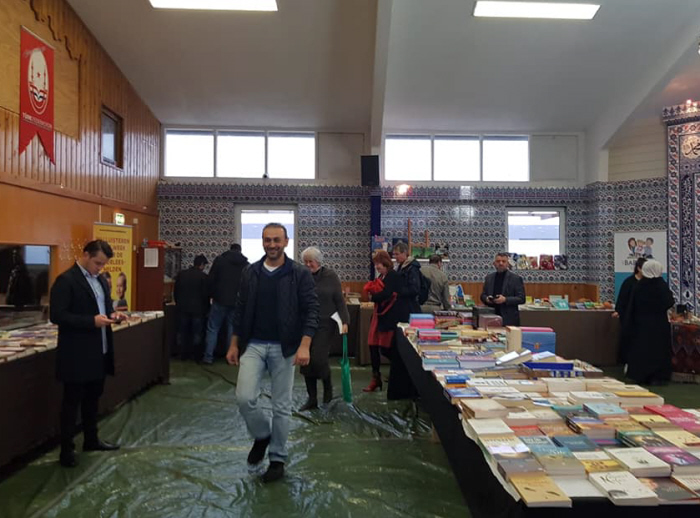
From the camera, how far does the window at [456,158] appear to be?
9281 mm

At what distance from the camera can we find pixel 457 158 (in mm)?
9344

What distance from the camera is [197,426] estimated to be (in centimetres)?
427

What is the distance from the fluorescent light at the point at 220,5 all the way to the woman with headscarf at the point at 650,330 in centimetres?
582

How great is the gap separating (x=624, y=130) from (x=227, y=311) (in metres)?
7.33

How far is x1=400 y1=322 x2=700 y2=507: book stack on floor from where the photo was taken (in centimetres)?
143

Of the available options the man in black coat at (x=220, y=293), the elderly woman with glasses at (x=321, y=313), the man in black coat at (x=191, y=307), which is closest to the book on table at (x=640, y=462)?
Answer: the elderly woman with glasses at (x=321, y=313)

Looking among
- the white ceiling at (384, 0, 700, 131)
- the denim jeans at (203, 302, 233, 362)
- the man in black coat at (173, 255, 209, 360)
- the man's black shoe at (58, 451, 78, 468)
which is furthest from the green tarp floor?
the white ceiling at (384, 0, 700, 131)

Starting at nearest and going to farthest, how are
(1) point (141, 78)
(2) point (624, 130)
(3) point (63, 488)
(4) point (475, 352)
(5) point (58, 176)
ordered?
(3) point (63, 488)
(4) point (475, 352)
(5) point (58, 176)
(1) point (141, 78)
(2) point (624, 130)

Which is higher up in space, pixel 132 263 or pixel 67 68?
pixel 67 68

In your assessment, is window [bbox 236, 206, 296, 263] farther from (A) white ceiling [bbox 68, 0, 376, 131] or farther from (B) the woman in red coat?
(B) the woman in red coat

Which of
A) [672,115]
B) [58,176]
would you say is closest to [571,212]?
[672,115]

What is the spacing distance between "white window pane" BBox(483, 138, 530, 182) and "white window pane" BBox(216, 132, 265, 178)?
4397mm

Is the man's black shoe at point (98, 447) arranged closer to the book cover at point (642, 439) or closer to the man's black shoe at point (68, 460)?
the man's black shoe at point (68, 460)

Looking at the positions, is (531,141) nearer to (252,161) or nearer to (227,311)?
(252,161)
